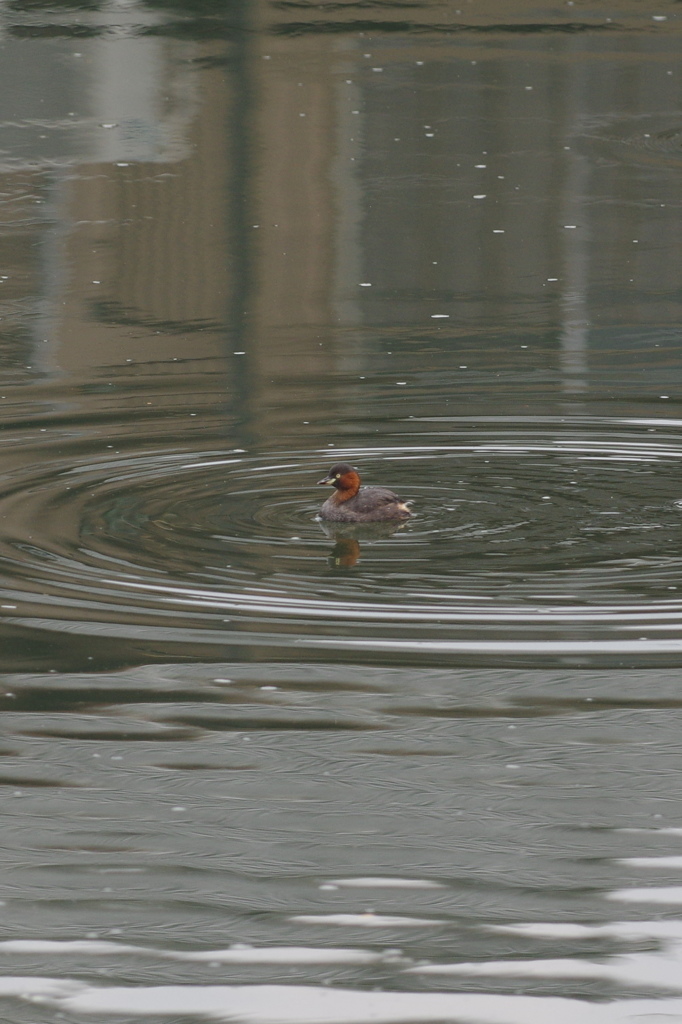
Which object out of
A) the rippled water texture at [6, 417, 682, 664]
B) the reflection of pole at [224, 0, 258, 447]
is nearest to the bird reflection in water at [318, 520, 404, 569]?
the rippled water texture at [6, 417, 682, 664]

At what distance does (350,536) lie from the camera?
960 cm

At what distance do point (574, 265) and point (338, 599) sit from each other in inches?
473

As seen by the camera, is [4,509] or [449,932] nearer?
[449,932]

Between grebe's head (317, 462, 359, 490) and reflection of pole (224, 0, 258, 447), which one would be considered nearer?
grebe's head (317, 462, 359, 490)

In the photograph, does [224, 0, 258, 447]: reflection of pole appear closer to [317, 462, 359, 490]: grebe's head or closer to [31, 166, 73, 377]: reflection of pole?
[31, 166, 73, 377]: reflection of pole

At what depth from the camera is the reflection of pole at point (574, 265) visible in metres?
14.8

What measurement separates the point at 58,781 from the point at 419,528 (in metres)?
3.84

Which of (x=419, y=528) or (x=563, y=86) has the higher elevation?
(x=563, y=86)

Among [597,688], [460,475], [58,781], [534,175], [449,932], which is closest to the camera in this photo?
[449,932]

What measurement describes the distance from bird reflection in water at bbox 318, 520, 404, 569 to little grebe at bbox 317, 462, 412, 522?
37 millimetres

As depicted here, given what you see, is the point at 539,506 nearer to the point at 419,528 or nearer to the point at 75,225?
the point at 419,528

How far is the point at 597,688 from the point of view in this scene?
712 centimetres

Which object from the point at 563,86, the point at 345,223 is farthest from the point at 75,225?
the point at 563,86

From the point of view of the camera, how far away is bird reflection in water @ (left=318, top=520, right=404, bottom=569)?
9.12 metres
